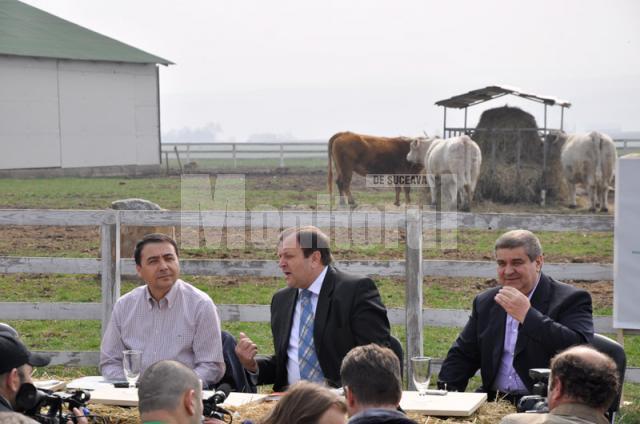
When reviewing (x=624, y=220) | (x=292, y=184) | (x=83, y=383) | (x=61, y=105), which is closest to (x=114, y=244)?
(x=83, y=383)

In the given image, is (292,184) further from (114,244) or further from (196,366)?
(196,366)

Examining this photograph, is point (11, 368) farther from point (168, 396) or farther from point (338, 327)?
point (338, 327)

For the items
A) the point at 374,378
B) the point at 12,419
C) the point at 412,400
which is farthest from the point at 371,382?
the point at 12,419

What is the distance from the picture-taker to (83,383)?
511cm

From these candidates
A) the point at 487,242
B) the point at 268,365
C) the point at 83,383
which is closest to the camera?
the point at 83,383

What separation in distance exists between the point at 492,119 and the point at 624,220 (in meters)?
19.2

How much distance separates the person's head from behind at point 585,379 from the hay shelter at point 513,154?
2115 cm

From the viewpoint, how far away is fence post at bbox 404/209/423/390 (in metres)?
7.59

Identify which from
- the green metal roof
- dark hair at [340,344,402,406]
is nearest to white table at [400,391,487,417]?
dark hair at [340,344,402,406]

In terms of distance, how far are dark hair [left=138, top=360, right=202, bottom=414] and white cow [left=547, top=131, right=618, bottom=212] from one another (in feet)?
65.9

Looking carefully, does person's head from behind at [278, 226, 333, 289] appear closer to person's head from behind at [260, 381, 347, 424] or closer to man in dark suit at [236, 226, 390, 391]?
man in dark suit at [236, 226, 390, 391]

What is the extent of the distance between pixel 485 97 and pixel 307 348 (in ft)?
70.2

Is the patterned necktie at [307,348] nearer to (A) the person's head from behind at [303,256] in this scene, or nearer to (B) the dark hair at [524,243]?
(A) the person's head from behind at [303,256]

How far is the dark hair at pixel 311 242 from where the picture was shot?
5.97 meters
